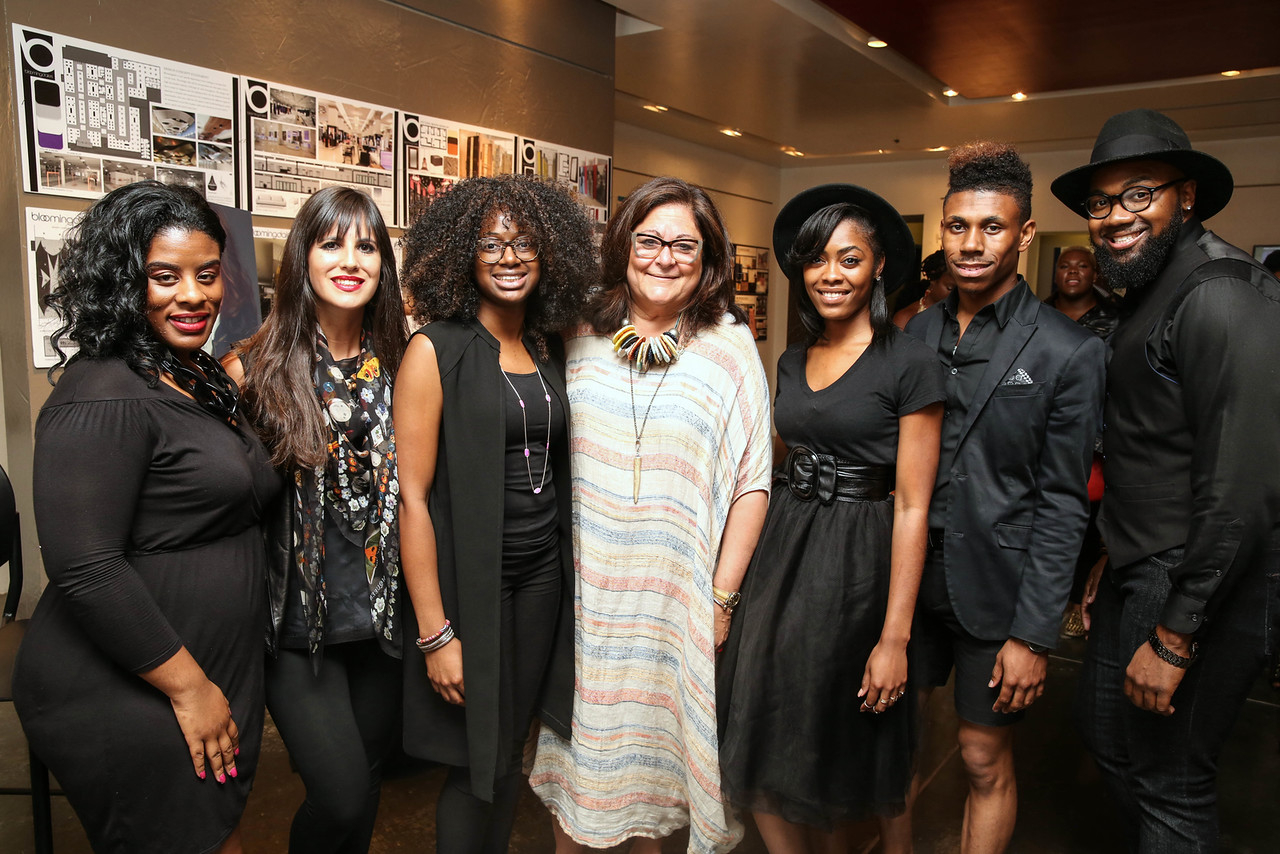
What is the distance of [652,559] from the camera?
209 cm

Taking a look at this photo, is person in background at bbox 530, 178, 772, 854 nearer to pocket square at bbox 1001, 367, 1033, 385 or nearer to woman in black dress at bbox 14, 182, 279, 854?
pocket square at bbox 1001, 367, 1033, 385

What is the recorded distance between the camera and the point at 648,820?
2.22 m

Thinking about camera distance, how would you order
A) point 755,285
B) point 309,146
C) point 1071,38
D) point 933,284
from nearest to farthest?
point 309,146 → point 933,284 → point 1071,38 → point 755,285

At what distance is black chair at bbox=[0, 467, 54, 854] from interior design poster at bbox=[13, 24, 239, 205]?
3.48 ft

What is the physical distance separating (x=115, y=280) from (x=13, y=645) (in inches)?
65.0

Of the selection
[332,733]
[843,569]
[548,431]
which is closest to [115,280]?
[548,431]

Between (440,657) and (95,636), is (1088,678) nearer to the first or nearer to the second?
(440,657)

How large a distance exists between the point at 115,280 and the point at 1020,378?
203 centimetres

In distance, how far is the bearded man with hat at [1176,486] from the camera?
5.67 ft

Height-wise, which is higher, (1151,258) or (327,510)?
(1151,258)

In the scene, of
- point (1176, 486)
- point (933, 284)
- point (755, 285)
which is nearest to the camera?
point (1176, 486)

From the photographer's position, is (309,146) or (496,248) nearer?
(496,248)

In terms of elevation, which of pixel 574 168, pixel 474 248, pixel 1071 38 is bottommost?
pixel 474 248

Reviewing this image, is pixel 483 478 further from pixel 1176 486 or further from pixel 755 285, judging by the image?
pixel 755 285
